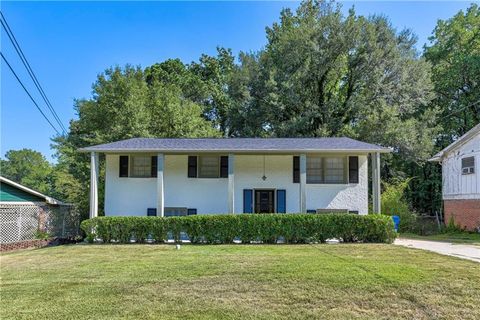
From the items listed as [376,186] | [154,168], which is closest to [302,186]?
[376,186]

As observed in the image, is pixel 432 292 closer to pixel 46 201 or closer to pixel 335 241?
pixel 335 241

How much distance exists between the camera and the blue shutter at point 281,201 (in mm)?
16938

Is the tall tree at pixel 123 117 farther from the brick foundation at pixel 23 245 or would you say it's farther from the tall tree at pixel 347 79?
the brick foundation at pixel 23 245

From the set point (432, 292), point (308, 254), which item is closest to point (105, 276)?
point (308, 254)

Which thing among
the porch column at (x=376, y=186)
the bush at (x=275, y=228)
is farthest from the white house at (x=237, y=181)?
the bush at (x=275, y=228)

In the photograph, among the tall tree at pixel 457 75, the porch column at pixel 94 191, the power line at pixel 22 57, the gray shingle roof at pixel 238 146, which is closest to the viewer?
the power line at pixel 22 57

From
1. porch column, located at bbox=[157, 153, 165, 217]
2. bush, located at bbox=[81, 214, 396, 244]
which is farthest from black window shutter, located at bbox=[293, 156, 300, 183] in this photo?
porch column, located at bbox=[157, 153, 165, 217]

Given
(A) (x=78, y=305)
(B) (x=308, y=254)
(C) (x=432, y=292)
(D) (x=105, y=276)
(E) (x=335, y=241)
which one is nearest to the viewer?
(A) (x=78, y=305)

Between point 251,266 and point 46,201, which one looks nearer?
point 251,266

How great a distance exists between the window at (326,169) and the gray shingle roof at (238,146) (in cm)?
73

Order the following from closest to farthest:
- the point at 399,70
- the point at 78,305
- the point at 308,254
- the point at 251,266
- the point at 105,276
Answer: the point at 78,305
the point at 105,276
the point at 251,266
the point at 308,254
the point at 399,70

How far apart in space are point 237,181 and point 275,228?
438 centimetres

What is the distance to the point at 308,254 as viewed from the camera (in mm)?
10227

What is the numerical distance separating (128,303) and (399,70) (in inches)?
934
